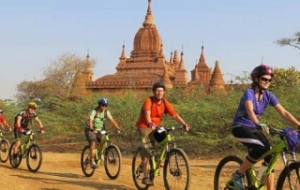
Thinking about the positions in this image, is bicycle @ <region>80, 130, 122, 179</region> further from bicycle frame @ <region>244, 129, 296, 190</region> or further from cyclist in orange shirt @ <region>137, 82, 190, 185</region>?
bicycle frame @ <region>244, 129, 296, 190</region>

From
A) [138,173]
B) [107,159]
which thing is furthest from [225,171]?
[107,159]

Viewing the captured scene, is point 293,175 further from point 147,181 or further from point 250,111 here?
point 147,181

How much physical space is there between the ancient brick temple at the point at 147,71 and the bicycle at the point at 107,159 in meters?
41.5

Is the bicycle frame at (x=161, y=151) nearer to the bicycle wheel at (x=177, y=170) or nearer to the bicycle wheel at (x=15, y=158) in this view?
the bicycle wheel at (x=177, y=170)

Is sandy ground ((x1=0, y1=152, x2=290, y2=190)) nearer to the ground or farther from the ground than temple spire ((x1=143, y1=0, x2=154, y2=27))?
nearer to the ground

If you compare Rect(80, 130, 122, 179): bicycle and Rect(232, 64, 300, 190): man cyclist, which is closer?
Rect(232, 64, 300, 190): man cyclist

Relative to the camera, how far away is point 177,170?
6449mm

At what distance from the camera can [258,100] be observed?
5043mm

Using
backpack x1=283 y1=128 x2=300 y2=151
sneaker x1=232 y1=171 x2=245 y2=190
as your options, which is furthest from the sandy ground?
backpack x1=283 y1=128 x2=300 y2=151

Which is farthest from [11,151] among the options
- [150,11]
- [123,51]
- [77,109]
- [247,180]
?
[150,11]

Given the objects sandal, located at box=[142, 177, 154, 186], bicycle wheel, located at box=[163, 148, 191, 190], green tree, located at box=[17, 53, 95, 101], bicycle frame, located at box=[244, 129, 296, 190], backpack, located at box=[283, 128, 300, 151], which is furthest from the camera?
green tree, located at box=[17, 53, 95, 101]

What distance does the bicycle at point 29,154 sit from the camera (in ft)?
32.8

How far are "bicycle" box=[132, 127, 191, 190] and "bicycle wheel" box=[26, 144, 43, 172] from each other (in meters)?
3.41

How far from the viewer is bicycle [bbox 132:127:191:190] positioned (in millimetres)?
6332
